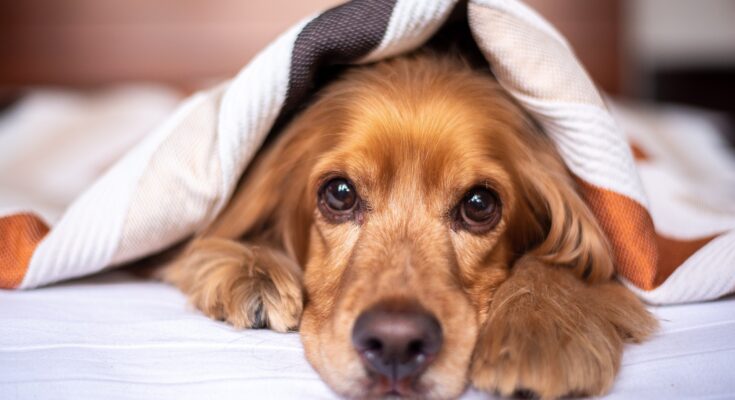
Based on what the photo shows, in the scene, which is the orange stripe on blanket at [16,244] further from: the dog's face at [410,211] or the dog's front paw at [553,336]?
the dog's front paw at [553,336]

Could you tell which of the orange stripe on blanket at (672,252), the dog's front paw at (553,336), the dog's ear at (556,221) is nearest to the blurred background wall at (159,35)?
the dog's ear at (556,221)

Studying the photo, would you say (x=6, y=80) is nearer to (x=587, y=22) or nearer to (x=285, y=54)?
(x=285, y=54)

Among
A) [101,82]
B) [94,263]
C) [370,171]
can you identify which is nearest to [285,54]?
[370,171]

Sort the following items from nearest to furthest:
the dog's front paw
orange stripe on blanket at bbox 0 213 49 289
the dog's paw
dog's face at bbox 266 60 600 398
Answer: the dog's front paw < dog's face at bbox 266 60 600 398 < the dog's paw < orange stripe on blanket at bbox 0 213 49 289

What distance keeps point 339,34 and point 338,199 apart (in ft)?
1.38

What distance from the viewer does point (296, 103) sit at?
1860 millimetres

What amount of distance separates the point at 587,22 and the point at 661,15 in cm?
123

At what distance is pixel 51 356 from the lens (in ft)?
4.19

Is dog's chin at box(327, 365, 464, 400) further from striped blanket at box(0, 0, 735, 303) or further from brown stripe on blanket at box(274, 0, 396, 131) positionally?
brown stripe on blanket at box(274, 0, 396, 131)

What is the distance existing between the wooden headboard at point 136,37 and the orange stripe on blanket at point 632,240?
322 centimetres

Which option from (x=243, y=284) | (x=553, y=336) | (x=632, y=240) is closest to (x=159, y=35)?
(x=243, y=284)

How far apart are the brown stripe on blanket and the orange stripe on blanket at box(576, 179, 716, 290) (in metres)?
0.66

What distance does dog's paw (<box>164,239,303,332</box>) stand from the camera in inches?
58.8

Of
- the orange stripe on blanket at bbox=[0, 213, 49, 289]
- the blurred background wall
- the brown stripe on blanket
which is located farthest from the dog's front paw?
the blurred background wall
